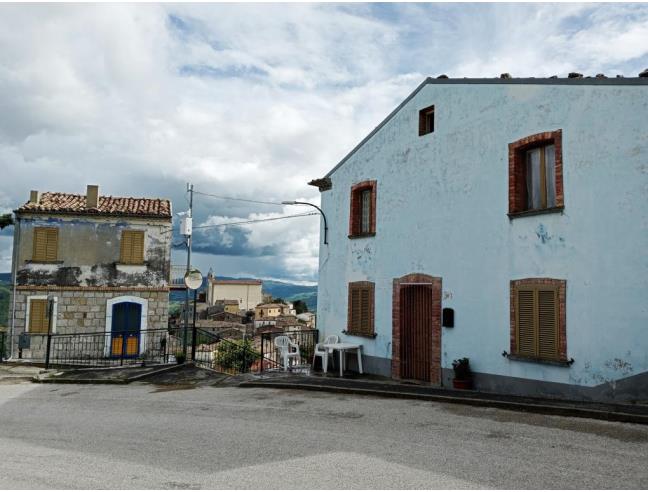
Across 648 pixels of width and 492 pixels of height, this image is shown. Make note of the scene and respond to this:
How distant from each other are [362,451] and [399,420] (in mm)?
1778

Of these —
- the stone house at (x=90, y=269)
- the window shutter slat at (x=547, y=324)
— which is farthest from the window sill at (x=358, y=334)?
the stone house at (x=90, y=269)

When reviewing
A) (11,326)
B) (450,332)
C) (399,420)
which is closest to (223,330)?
(11,326)

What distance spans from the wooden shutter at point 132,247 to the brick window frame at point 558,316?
15.9 meters

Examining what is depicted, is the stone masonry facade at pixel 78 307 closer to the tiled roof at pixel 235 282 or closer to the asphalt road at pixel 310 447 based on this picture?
the asphalt road at pixel 310 447

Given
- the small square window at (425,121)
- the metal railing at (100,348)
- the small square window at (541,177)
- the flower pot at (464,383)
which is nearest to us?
the small square window at (541,177)

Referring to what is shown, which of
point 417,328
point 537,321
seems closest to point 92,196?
point 417,328

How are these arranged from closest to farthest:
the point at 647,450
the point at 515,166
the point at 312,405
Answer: the point at 647,450
the point at 312,405
the point at 515,166

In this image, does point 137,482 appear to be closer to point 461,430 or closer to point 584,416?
point 461,430

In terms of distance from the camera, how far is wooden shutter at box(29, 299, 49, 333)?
1934 cm

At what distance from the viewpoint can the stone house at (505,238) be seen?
830cm

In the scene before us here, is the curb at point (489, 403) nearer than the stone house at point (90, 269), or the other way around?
the curb at point (489, 403)

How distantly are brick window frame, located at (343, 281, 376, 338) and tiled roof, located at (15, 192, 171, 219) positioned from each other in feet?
35.6

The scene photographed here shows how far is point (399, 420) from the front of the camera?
7.46m

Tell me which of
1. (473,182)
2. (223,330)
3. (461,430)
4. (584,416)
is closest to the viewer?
(461,430)
